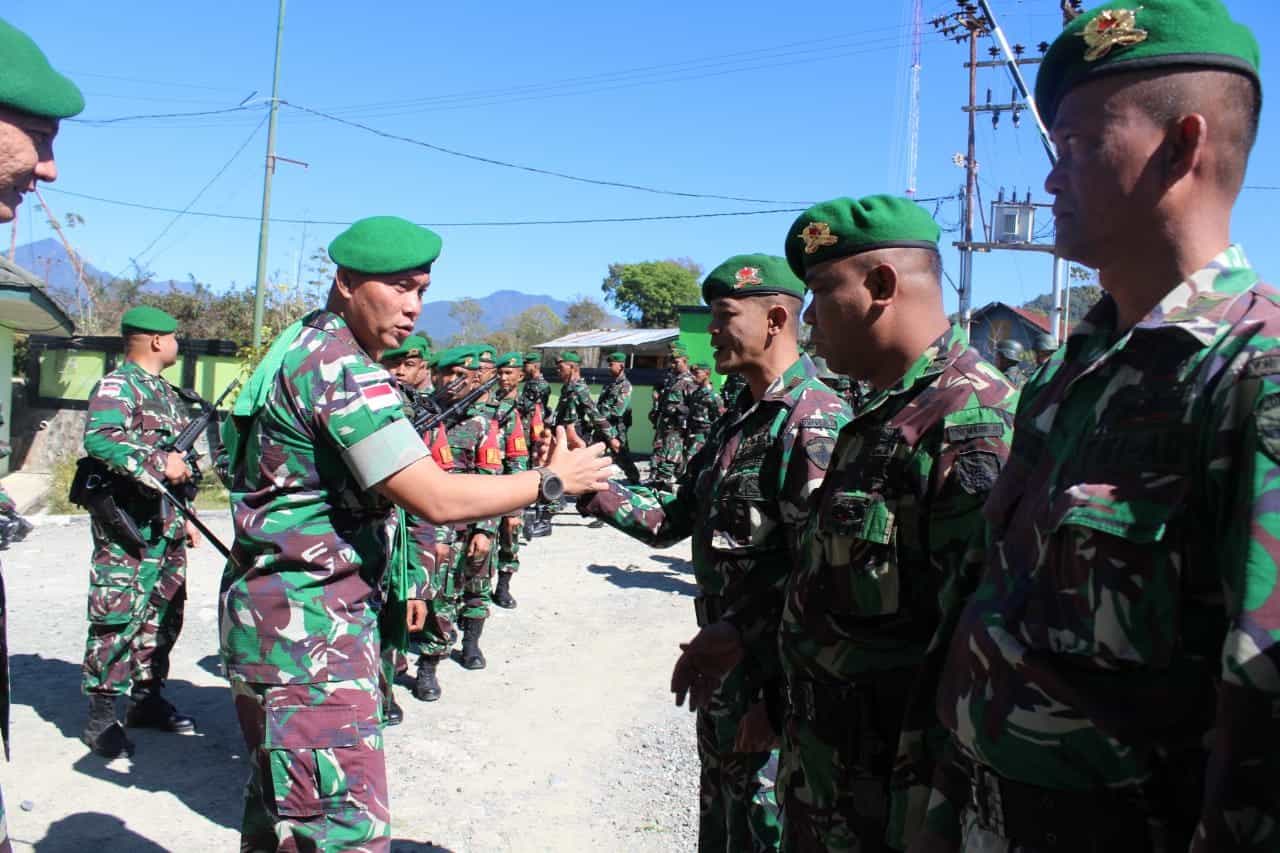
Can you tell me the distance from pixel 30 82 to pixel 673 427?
1426 cm

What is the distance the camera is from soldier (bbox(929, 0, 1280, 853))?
3.63ft

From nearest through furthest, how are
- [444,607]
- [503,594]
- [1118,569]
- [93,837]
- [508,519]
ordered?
[1118,569] → [93,837] → [444,607] → [508,519] → [503,594]

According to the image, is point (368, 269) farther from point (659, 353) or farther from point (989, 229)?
point (659, 353)

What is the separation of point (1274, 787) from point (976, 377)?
1329 millimetres

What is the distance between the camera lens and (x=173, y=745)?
515cm

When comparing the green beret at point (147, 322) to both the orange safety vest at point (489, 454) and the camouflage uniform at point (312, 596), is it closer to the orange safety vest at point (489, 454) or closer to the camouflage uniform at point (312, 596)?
the orange safety vest at point (489, 454)

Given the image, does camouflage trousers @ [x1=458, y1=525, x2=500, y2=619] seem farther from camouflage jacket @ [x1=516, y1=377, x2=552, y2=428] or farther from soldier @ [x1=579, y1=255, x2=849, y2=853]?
camouflage jacket @ [x1=516, y1=377, x2=552, y2=428]

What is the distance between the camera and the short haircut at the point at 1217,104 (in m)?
1.31

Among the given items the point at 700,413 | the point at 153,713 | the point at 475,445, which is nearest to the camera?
the point at 153,713

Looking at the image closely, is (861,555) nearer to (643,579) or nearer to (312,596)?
(312,596)

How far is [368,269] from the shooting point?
302cm

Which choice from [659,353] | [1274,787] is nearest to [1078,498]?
[1274,787]

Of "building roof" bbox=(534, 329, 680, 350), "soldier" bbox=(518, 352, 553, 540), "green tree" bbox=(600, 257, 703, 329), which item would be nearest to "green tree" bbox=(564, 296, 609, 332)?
"green tree" bbox=(600, 257, 703, 329)

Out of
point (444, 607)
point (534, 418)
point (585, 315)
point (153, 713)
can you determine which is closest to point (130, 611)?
point (153, 713)
